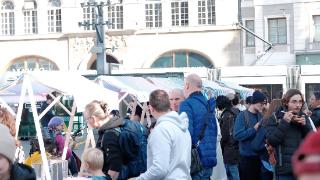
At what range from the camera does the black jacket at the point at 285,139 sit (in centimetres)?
656

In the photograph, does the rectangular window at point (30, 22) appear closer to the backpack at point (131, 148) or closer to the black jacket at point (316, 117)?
the black jacket at point (316, 117)

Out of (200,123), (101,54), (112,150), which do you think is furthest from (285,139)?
(101,54)

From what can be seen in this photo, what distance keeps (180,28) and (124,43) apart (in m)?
3.65

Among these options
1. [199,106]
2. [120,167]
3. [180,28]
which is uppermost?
[180,28]

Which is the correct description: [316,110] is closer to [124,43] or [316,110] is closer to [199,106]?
[199,106]

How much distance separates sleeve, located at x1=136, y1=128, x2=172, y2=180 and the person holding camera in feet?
5.66

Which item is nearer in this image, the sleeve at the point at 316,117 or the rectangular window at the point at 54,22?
the sleeve at the point at 316,117

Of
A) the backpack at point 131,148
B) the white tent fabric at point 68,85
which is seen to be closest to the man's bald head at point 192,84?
the backpack at point 131,148

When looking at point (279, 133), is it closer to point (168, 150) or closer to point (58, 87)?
point (168, 150)

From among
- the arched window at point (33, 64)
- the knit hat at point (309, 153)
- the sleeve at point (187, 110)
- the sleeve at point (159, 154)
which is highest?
the arched window at point (33, 64)

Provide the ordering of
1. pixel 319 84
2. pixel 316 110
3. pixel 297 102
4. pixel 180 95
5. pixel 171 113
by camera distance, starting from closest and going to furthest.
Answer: pixel 171 113, pixel 297 102, pixel 180 95, pixel 316 110, pixel 319 84

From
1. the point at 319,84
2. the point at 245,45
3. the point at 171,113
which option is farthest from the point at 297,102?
the point at 245,45

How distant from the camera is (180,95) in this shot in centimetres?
717

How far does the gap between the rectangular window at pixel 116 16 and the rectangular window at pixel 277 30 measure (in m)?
9.58
